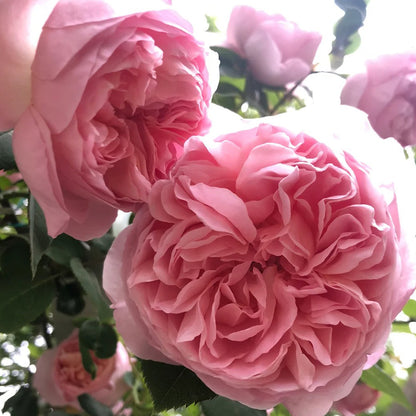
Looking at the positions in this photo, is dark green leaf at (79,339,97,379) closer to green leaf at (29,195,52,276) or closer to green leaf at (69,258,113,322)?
green leaf at (69,258,113,322)

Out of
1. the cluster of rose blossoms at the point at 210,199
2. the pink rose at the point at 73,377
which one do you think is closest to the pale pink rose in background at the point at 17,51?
the cluster of rose blossoms at the point at 210,199

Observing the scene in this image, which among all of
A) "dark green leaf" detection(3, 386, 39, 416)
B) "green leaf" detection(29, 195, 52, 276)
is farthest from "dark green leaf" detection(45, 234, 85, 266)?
"dark green leaf" detection(3, 386, 39, 416)

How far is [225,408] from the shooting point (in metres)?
A: 0.39

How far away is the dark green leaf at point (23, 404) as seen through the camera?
0.58 m

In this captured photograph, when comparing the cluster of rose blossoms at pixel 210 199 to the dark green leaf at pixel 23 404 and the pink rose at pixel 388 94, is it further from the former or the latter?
the dark green leaf at pixel 23 404

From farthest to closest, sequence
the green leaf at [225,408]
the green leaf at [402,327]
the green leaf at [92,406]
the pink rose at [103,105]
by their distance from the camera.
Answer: the green leaf at [92,406] < the green leaf at [402,327] < the green leaf at [225,408] < the pink rose at [103,105]

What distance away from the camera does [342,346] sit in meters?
0.27

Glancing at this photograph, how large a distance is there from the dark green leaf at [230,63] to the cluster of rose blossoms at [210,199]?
0.19m

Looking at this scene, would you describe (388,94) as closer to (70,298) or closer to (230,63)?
(230,63)

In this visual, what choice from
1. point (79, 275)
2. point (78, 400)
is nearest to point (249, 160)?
point (79, 275)

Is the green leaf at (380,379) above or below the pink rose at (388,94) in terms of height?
below

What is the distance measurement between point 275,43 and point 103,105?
0.24 metres

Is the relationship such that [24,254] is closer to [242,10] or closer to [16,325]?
[16,325]

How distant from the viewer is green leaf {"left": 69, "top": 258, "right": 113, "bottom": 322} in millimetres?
425
